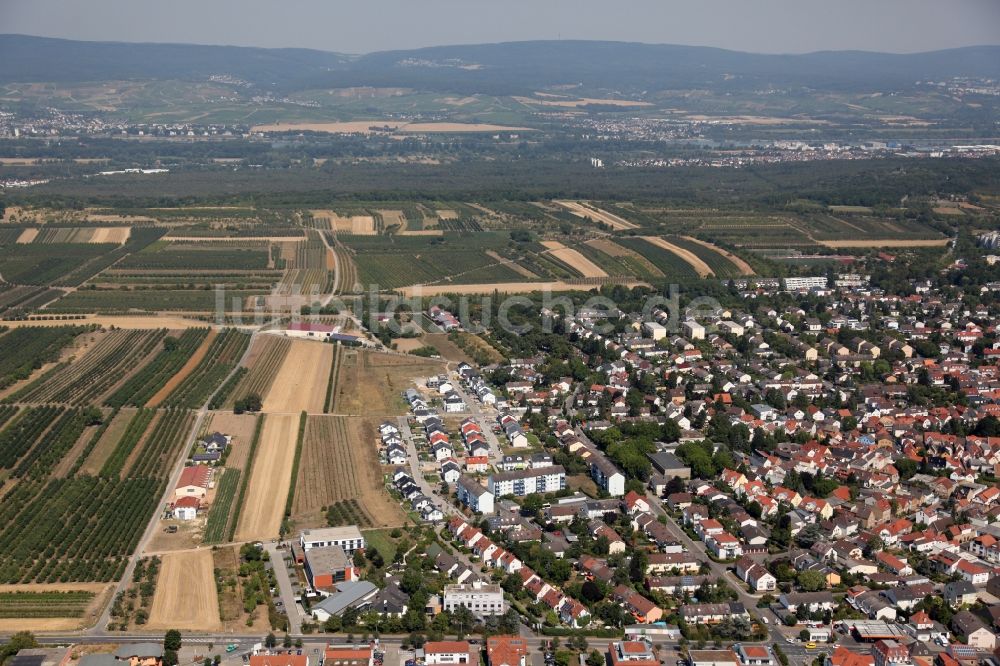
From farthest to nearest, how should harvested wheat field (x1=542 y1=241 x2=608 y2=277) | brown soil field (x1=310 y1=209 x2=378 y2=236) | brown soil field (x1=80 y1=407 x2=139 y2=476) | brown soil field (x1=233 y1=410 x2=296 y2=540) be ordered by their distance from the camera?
brown soil field (x1=310 y1=209 x2=378 y2=236) < harvested wheat field (x1=542 y1=241 x2=608 y2=277) < brown soil field (x1=80 y1=407 x2=139 y2=476) < brown soil field (x1=233 y1=410 x2=296 y2=540)

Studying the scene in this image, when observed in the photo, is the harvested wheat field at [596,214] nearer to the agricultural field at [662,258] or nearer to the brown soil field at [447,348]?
the agricultural field at [662,258]

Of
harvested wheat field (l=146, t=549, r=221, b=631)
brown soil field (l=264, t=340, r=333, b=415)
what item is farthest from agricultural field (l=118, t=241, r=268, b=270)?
harvested wheat field (l=146, t=549, r=221, b=631)

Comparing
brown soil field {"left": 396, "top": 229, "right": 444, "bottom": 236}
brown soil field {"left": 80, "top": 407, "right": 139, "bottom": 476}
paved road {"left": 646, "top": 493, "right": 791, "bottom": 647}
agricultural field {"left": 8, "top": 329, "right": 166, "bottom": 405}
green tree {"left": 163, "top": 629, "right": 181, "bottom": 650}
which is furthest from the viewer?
brown soil field {"left": 396, "top": 229, "right": 444, "bottom": 236}

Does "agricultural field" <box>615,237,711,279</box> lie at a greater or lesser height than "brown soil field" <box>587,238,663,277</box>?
greater

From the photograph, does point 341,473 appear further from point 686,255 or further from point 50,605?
point 686,255

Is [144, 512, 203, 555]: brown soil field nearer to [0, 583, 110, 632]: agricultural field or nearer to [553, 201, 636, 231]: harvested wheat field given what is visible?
[0, 583, 110, 632]: agricultural field

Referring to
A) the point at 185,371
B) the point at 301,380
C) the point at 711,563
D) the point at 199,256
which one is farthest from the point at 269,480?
the point at 199,256

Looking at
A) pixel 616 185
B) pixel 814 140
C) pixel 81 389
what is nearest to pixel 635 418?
pixel 81 389
